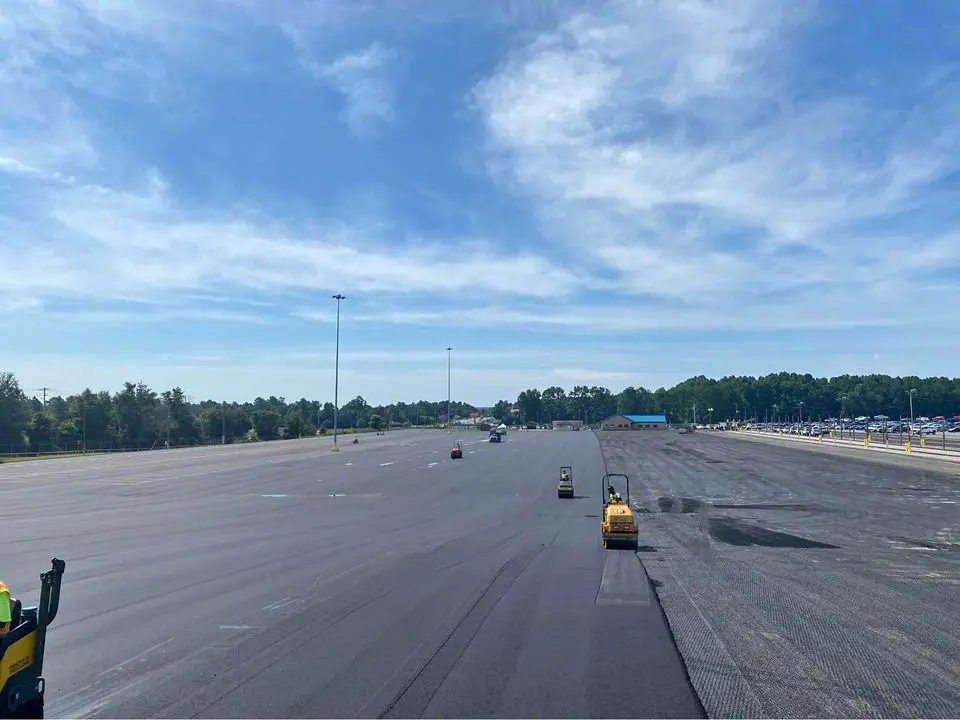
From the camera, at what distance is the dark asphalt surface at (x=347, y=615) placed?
869 centimetres

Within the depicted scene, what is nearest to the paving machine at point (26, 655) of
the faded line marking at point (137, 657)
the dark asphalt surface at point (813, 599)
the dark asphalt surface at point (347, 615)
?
the dark asphalt surface at point (347, 615)

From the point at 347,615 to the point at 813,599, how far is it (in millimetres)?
8372

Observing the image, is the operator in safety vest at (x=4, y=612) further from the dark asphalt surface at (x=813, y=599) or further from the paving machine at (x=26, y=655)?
the dark asphalt surface at (x=813, y=599)

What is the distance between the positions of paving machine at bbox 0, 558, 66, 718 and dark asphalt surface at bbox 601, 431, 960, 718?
22.7ft

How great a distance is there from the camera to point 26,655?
725cm

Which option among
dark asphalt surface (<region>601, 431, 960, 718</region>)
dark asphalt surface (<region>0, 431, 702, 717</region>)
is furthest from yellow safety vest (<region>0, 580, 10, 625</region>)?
dark asphalt surface (<region>601, 431, 960, 718</region>)

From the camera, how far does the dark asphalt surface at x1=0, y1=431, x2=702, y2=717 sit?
8688 millimetres

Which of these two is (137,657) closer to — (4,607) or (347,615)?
(347,615)

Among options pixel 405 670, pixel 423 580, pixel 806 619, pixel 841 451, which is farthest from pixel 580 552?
pixel 841 451

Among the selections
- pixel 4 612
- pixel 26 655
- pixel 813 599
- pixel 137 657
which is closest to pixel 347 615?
pixel 137 657

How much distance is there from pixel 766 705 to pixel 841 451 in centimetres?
7437

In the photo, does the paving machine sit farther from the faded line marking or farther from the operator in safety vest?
the faded line marking

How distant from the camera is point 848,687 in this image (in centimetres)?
895

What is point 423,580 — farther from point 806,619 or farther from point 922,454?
point 922,454
